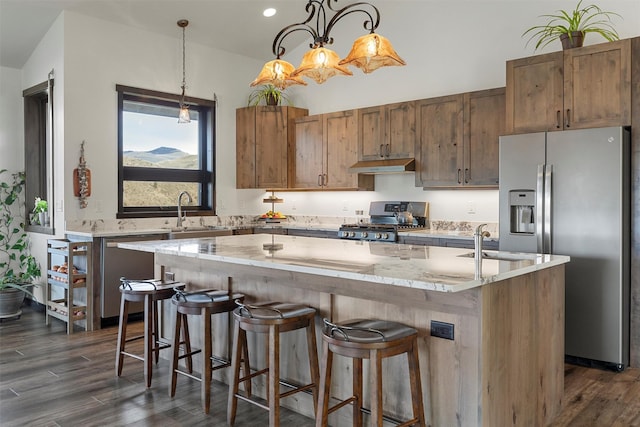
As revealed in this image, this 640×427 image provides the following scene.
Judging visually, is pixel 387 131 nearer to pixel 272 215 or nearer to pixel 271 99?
pixel 271 99

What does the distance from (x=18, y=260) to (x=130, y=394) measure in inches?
146

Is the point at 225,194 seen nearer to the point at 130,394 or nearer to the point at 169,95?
the point at 169,95

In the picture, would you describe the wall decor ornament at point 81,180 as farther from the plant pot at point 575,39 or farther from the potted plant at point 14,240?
the plant pot at point 575,39

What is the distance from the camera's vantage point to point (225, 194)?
6508mm

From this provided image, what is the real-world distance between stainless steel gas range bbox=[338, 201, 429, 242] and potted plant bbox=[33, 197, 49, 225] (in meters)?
3.12

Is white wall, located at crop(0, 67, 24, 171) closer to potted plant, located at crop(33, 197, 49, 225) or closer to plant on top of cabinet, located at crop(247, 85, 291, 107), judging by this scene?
potted plant, located at crop(33, 197, 49, 225)

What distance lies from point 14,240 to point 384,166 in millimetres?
4392

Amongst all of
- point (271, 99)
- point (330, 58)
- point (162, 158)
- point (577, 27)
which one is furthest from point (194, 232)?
point (577, 27)

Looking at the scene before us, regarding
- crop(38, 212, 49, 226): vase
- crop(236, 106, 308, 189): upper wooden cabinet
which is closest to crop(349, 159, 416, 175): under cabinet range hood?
crop(236, 106, 308, 189): upper wooden cabinet

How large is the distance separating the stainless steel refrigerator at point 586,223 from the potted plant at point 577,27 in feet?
2.54

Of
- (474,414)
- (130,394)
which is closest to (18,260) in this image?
(130,394)

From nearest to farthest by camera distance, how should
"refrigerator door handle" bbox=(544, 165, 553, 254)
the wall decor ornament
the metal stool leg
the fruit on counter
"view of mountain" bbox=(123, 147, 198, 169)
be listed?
the metal stool leg → "refrigerator door handle" bbox=(544, 165, 553, 254) → the wall decor ornament → "view of mountain" bbox=(123, 147, 198, 169) → the fruit on counter

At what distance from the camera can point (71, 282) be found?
4.70 m

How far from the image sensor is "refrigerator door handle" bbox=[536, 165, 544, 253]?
12.9ft
